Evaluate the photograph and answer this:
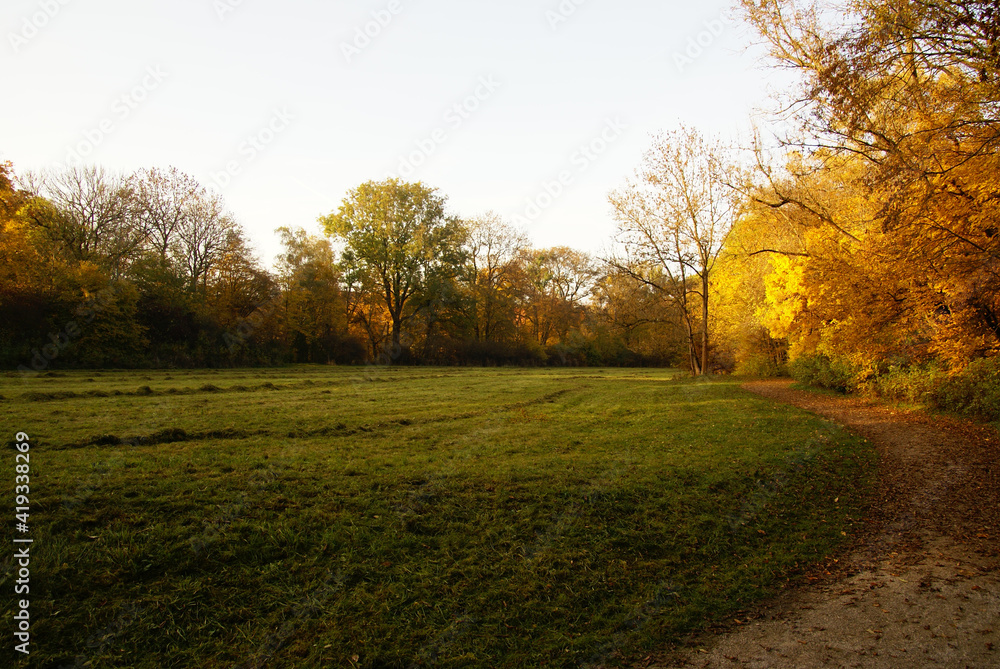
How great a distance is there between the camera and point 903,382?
15703 millimetres

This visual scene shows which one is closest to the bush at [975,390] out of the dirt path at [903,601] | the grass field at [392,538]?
the grass field at [392,538]

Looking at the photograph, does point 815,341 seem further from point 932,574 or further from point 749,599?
point 749,599

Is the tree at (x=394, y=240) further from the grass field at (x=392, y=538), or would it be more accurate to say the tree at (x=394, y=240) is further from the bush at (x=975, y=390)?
the bush at (x=975, y=390)

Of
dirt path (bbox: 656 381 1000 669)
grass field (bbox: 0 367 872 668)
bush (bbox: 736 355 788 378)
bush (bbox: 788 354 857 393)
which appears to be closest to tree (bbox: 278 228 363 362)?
grass field (bbox: 0 367 872 668)

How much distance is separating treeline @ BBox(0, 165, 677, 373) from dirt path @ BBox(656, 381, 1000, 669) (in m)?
19.8

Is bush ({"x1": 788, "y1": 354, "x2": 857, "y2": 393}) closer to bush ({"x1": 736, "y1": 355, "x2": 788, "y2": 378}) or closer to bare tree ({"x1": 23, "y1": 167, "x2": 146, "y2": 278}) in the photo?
bush ({"x1": 736, "y1": 355, "x2": 788, "y2": 378})

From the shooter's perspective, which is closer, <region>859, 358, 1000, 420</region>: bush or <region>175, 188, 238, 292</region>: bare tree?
<region>859, 358, 1000, 420</region>: bush

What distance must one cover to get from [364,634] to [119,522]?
279 cm

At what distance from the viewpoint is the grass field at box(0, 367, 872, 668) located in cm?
386

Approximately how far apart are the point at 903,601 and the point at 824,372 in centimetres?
1936

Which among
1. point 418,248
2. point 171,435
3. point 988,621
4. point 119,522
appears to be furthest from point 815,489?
point 418,248

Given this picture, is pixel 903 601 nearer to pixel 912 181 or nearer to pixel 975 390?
pixel 912 181

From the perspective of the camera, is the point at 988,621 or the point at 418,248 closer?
the point at 988,621

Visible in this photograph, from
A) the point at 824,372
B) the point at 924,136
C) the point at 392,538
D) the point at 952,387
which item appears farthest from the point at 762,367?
the point at 392,538
